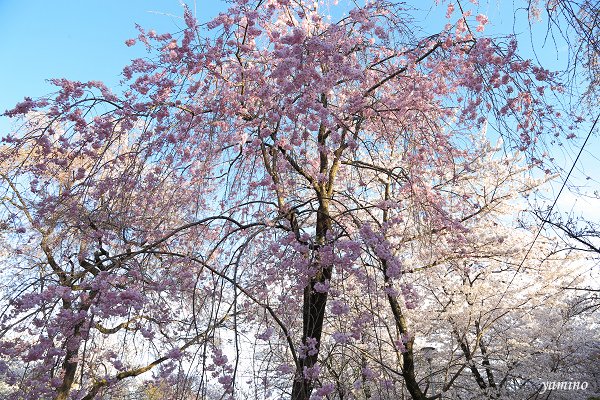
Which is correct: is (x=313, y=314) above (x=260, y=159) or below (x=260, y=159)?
below

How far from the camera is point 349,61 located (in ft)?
12.5

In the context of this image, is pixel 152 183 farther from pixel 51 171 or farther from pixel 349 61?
pixel 349 61

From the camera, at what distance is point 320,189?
443cm

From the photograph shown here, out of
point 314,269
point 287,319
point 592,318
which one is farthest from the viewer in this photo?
point 592,318

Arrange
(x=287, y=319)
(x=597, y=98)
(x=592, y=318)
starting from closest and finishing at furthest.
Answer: (x=597, y=98) < (x=287, y=319) < (x=592, y=318)

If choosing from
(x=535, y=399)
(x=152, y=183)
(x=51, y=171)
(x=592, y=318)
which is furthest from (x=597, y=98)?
(x=592, y=318)

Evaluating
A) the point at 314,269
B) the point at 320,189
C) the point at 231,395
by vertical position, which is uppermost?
the point at 320,189

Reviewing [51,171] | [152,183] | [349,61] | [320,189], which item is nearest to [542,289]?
[320,189]

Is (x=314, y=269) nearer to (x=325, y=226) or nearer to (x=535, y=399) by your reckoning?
(x=325, y=226)

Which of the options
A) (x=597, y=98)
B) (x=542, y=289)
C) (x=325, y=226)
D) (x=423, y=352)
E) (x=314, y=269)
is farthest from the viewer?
(x=423, y=352)

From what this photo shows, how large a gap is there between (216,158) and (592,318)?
11.3 m

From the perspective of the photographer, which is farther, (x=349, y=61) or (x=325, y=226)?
(x=325, y=226)

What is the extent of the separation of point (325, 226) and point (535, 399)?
6.53 metres

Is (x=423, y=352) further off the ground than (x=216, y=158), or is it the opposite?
(x=216, y=158)
